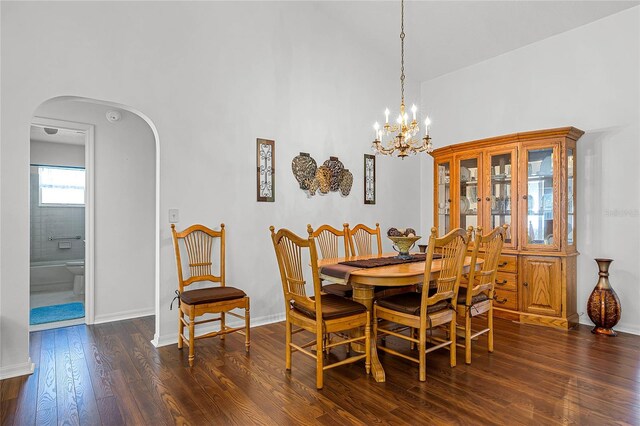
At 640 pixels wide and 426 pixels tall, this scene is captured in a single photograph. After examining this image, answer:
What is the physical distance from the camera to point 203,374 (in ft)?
8.98

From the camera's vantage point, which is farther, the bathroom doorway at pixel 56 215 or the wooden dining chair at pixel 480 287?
the bathroom doorway at pixel 56 215

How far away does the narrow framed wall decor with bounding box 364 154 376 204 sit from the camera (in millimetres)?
4988

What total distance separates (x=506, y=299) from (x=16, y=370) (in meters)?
4.47

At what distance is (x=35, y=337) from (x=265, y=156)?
2802 millimetres

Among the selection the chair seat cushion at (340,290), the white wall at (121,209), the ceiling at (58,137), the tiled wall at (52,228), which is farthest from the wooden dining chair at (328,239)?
the tiled wall at (52,228)

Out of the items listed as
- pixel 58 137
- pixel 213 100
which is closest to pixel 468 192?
pixel 213 100

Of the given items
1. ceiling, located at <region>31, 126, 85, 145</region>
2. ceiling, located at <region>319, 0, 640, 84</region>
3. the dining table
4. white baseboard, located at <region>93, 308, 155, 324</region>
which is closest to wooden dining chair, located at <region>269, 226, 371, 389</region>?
the dining table

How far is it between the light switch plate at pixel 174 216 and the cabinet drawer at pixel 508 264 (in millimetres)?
3354

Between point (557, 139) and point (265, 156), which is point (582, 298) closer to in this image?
point (557, 139)

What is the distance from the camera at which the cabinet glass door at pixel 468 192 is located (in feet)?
14.8

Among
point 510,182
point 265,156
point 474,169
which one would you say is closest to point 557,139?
point 510,182

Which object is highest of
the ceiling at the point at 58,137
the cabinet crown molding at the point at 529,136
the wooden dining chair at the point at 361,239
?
the ceiling at the point at 58,137

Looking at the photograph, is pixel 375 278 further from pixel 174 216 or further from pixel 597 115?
pixel 597 115

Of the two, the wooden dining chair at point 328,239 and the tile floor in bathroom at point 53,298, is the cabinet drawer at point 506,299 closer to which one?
the wooden dining chair at point 328,239
